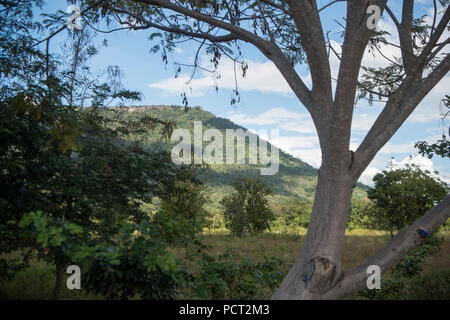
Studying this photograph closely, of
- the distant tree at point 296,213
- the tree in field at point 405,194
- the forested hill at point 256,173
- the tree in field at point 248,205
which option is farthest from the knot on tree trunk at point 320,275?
the forested hill at point 256,173

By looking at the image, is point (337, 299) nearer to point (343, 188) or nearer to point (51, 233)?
point (343, 188)

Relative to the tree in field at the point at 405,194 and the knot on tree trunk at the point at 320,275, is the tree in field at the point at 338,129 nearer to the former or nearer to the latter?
the knot on tree trunk at the point at 320,275

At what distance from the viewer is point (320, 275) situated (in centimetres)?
258

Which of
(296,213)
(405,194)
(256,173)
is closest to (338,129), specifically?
(405,194)

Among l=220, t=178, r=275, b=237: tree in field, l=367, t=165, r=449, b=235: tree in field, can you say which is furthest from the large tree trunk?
l=220, t=178, r=275, b=237: tree in field

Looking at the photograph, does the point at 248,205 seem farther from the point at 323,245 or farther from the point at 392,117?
the point at 323,245

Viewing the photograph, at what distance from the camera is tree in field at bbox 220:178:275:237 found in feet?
58.3

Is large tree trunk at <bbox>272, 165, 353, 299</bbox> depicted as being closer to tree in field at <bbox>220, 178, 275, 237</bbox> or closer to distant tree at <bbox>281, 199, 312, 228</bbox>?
tree in field at <bbox>220, 178, 275, 237</bbox>

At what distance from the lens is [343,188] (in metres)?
2.81

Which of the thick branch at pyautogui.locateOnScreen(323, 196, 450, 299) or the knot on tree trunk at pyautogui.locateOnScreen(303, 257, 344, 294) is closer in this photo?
the knot on tree trunk at pyautogui.locateOnScreen(303, 257, 344, 294)

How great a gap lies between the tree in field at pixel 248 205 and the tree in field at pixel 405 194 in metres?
6.30

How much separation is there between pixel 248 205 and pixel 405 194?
325 inches

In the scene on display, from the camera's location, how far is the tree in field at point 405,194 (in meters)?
11.5
